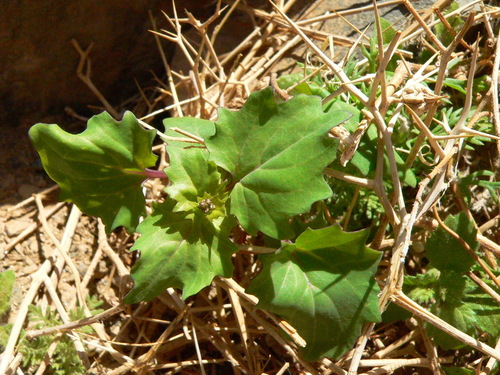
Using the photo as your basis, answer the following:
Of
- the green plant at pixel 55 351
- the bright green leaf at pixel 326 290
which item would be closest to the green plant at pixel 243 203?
the bright green leaf at pixel 326 290

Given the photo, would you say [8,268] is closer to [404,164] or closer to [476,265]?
[404,164]

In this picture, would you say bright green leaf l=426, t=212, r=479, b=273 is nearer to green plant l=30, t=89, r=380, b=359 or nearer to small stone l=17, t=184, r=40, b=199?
green plant l=30, t=89, r=380, b=359

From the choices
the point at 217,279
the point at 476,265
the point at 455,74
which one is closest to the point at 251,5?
the point at 455,74

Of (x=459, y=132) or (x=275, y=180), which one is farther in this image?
(x=459, y=132)

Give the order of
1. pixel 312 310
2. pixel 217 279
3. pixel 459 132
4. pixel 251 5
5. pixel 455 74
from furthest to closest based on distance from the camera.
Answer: pixel 251 5 → pixel 455 74 → pixel 217 279 → pixel 459 132 → pixel 312 310

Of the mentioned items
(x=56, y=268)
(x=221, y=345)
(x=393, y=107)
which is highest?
(x=56, y=268)

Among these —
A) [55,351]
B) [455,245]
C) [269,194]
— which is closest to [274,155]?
[269,194]

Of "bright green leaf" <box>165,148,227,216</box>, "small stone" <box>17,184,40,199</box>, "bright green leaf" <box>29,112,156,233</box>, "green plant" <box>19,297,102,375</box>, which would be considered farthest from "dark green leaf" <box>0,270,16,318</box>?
"bright green leaf" <box>165,148,227,216</box>
